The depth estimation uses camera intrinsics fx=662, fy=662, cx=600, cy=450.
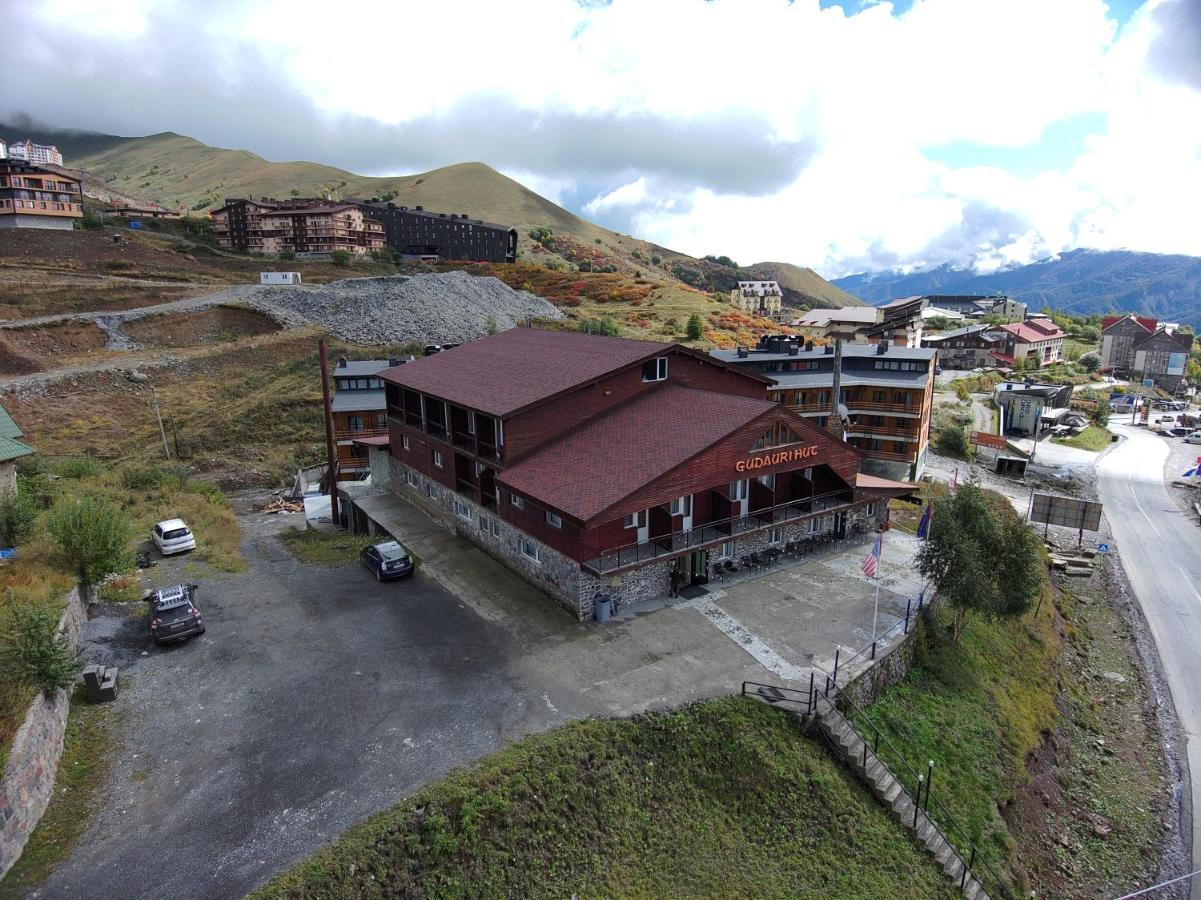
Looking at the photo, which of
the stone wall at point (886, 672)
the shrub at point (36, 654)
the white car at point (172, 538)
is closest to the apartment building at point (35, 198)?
the white car at point (172, 538)

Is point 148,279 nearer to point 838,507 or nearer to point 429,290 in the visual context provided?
point 429,290

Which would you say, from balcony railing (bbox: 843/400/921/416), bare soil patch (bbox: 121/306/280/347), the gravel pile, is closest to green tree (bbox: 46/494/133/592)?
balcony railing (bbox: 843/400/921/416)

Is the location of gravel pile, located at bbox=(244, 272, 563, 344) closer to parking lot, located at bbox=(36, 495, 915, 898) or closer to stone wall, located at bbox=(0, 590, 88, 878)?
parking lot, located at bbox=(36, 495, 915, 898)

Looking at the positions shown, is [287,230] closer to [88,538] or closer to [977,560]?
[88,538]

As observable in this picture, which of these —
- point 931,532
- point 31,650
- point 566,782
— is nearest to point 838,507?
point 931,532

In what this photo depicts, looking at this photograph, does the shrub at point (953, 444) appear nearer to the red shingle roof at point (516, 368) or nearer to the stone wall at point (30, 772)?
the red shingle roof at point (516, 368)

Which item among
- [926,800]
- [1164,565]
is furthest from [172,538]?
[1164,565]
